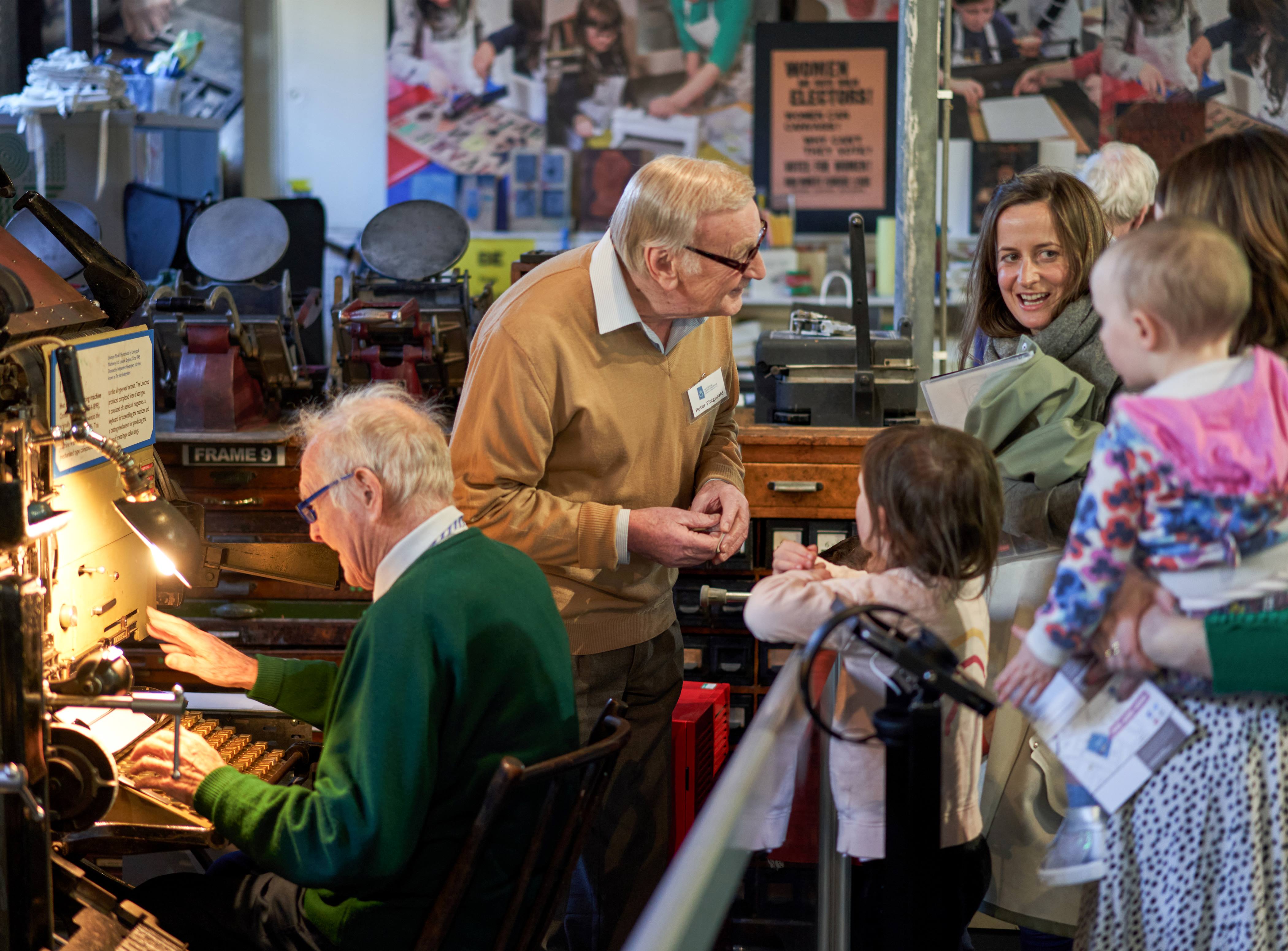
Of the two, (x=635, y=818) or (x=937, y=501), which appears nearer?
(x=937, y=501)

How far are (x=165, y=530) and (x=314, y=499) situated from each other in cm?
22

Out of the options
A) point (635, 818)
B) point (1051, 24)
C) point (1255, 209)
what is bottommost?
point (635, 818)

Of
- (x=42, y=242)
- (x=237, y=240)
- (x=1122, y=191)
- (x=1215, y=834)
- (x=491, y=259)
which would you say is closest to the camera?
(x=1215, y=834)

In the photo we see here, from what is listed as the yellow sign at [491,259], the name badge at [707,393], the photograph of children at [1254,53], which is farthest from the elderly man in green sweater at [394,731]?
the photograph of children at [1254,53]

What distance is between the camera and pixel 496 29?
21.5 feet

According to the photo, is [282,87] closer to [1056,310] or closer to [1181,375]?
[1056,310]

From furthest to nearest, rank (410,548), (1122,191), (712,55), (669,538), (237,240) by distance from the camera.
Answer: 1. (712,55)
2. (237,240)
3. (1122,191)
4. (669,538)
5. (410,548)

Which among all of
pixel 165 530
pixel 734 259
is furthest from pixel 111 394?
pixel 734 259

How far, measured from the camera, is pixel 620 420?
2.30 m

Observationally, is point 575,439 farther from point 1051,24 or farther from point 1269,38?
point 1269,38

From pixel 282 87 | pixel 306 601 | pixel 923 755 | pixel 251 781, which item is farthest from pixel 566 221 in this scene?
pixel 923 755

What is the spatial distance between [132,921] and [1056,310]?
1.74 meters

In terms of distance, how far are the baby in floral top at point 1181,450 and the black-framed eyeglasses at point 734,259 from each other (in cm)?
93

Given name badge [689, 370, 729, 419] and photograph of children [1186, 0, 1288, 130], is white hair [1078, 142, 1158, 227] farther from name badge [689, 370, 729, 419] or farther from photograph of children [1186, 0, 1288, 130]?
photograph of children [1186, 0, 1288, 130]
